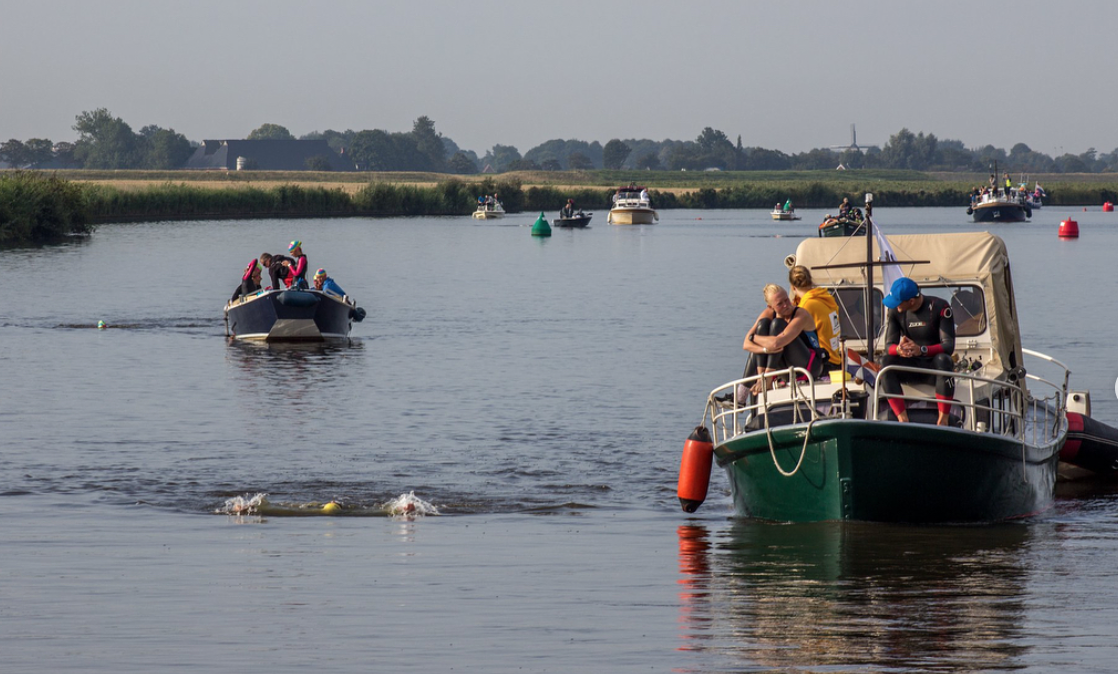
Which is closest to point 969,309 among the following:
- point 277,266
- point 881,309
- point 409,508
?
point 881,309

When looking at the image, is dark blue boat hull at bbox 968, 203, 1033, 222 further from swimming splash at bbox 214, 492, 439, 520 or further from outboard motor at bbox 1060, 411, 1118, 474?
swimming splash at bbox 214, 492, 439, 520

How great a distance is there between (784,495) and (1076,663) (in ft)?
13.4

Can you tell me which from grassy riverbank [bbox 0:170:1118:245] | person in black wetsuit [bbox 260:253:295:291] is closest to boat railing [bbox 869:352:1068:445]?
person in black wetsuit [bbox 260:253:295:291]

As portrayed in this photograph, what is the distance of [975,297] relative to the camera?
48.4 feet

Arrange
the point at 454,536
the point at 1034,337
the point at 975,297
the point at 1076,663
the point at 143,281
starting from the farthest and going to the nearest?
the point at 143,281 → the point at 1034,337 → the point at 975,297 → the point at 454,536 → the point at 1076,663

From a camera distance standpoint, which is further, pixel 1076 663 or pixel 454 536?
pixel 454 536

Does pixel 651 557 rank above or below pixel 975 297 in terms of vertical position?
below

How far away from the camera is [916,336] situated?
40.9 feet

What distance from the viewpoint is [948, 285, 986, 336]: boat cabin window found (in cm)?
1457

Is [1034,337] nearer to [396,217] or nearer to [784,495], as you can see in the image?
[784,495]

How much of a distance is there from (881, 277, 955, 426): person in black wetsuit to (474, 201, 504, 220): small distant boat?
9466 cm

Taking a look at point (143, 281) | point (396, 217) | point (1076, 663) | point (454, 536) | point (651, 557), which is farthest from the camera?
point (396, 217)

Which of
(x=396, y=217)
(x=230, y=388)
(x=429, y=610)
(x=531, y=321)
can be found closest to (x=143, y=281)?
(x=531, y=321)

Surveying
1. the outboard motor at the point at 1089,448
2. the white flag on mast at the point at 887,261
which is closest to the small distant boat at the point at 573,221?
the outboard motor at the point at 1089,448
